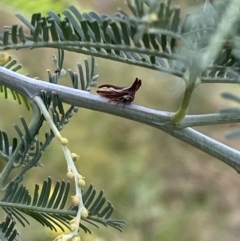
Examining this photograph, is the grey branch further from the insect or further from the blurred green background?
the blurred green background

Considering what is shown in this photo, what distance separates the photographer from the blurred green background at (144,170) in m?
1.32

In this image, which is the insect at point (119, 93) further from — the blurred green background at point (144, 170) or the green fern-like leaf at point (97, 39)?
the blurred green background at point (144, 170)

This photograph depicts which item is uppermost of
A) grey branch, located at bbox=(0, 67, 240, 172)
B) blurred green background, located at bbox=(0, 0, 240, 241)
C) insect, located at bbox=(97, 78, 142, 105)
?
blurred green background, located at bbox=(0, 0, 240, 241)

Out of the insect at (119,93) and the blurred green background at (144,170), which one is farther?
the blurred green background at (144,170)

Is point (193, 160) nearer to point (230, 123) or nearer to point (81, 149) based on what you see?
point (81, 149)

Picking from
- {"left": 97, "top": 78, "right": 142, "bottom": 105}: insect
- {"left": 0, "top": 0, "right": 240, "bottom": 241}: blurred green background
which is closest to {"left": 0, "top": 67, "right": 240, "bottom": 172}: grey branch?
{"left": 97, "top": 78, "right": 142, "bottom": 105}: insect

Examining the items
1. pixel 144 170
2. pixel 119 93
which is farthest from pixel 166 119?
pixel 144 170

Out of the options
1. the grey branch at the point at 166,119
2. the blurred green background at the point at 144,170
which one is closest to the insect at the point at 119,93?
the grey branch at the point at 166,119

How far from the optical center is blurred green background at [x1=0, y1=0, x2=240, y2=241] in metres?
1.32

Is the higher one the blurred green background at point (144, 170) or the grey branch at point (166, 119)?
the blurred green background at point (144, 170)

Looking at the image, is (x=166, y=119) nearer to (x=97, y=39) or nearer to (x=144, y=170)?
(x=97, y=39)

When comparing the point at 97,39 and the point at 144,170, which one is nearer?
the point at 97,39

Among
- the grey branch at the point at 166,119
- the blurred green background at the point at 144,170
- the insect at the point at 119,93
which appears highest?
the blurred green background at the point at 144,170

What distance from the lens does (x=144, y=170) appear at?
4.73 feet
